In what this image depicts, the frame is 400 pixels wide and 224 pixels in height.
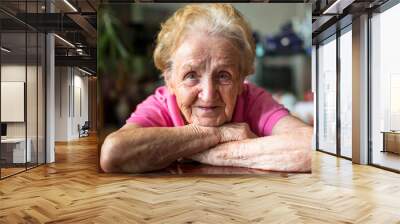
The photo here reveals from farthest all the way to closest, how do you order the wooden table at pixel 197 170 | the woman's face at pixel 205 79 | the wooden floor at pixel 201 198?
the wooden table at pixel 197 170
the woman's face at pixel 205 79
the wooden floor at pixel 201 198

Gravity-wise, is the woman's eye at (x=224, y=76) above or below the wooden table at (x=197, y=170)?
above

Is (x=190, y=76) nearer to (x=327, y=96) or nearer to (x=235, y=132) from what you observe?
(x=235, y=132)

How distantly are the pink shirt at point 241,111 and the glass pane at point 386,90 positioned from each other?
2.68 metres

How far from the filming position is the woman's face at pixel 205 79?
210 inches

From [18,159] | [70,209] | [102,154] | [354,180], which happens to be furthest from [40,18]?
[354,180]

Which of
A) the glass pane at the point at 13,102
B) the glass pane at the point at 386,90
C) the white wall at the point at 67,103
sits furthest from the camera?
the white wall at the point at 67,103

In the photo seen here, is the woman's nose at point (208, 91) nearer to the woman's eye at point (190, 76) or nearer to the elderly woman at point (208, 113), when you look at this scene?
the elderly woman at point (208, 113)

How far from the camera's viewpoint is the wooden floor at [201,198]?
3.99m

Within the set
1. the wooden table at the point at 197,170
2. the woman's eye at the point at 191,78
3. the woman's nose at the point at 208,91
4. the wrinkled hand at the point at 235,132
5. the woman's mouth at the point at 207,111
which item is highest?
the woman's eye at the point at 191,78

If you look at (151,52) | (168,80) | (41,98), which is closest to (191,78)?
(168,80)

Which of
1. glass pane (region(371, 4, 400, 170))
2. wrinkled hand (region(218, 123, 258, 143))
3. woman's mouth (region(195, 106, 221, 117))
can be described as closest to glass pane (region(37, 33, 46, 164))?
woman's mouth (region(195, 106, 221, 117))

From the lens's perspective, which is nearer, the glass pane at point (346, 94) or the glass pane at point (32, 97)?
the glass pane at point (32, 97)

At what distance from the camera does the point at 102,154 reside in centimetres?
565

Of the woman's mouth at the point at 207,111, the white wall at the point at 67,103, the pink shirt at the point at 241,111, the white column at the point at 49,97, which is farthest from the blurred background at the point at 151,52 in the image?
the white wall at the point at 67,103
